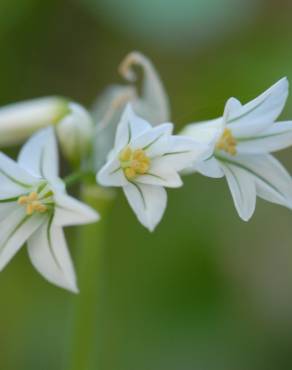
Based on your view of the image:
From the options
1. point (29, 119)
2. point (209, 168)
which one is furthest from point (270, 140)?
point (29, 119)

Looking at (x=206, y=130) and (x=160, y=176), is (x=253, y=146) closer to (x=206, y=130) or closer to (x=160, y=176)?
(x=206, y=130)

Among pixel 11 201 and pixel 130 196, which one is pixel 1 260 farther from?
pixel 130 196

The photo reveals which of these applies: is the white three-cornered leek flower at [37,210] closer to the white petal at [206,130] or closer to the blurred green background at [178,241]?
the white petal at [206,130]

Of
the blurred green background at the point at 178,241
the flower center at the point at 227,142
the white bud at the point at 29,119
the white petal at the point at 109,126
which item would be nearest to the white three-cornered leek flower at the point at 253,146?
the flower center at the point at 227,142

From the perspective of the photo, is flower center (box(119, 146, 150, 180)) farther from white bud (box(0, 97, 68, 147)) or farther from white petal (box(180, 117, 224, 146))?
white bud (box(0, 97, 68, 147))

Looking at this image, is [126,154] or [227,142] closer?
[126,154]

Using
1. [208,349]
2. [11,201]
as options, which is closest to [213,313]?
[208,349]
